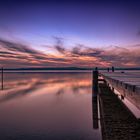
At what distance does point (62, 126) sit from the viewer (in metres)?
10.3

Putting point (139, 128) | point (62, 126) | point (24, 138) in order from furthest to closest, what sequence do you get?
point (62, 126)
point (24, 138)
point (139, 128)

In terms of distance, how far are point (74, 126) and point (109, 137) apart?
427cm

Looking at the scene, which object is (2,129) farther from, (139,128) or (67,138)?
(139,128)

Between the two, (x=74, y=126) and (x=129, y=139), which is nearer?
(x=129, y=139)

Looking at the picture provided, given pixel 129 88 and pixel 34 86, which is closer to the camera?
pixel 129 88

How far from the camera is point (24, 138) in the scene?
8.21 metres

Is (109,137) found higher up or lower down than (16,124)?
higher up

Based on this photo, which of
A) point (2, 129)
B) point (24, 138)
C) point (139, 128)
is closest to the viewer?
point (139, 128)

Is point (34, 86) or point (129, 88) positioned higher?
point (129, 88)

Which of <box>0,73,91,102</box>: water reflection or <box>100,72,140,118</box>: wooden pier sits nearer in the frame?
<box>100,72,140,118</box>: wooden pier

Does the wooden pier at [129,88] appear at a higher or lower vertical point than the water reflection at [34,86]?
higher

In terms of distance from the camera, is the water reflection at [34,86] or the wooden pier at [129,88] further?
the water reflection at [34,86]

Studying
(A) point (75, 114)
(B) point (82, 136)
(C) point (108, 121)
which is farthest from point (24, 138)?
(A) point (75, 114)

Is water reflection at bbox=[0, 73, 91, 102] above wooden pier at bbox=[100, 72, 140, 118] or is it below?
below
